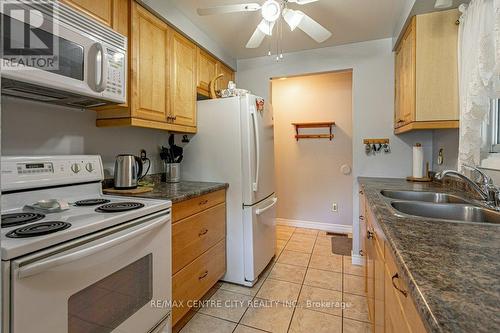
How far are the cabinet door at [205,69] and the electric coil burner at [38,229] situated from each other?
5.68 feet

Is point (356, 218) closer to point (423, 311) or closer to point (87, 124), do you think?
point (423, 311)

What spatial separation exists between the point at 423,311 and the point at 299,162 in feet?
11.1

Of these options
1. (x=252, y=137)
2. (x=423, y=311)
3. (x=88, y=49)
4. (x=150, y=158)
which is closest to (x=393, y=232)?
(x=423, y=311)

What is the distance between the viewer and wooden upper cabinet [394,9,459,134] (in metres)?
1.77

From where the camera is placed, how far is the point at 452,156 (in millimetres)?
1995

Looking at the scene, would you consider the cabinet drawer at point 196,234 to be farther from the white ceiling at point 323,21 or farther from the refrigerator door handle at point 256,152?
the white ceiling at point 323,21

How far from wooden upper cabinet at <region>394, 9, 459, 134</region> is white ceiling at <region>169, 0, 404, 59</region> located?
32cm

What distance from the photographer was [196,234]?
5.88 ft

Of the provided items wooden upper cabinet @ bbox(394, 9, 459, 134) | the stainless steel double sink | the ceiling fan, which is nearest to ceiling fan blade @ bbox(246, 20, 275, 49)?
the ceiling fan

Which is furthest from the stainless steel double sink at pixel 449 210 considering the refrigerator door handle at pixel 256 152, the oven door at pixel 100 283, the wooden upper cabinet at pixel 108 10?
the wooden upper cabinet at pixel 108 10

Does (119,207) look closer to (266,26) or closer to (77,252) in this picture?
(77,252)

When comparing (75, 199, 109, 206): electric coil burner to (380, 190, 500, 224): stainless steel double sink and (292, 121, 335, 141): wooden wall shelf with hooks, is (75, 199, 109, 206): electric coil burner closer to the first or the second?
(380, 190, 500, 224): stainless steel double sink

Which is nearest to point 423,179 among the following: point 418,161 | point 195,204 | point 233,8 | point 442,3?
point 418,161

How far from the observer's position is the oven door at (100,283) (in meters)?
0.79
